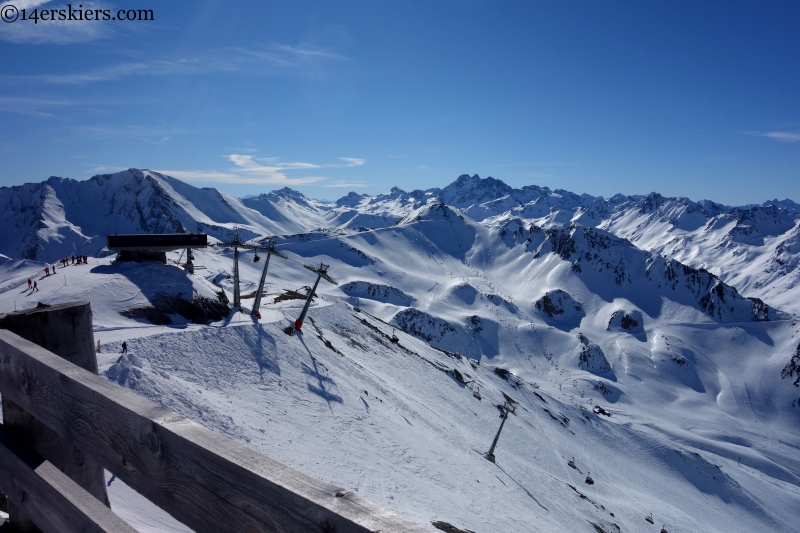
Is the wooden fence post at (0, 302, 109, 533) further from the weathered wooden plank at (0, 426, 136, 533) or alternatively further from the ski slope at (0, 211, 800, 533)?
the ski slope at (0, 211, 800, 533)

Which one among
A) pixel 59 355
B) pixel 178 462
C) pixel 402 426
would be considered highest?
pixel 178 462

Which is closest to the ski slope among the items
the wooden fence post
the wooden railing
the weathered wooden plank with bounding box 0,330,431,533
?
the wooden fence post

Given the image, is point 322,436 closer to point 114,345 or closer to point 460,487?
point 460,487

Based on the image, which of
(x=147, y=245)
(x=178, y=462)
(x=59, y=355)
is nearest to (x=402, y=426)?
(x=59, y=355)

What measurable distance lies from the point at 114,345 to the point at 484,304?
17310cm

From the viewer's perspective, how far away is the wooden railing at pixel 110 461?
1.96 metres

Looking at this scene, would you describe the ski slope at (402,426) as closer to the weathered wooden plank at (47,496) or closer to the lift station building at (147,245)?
the lift station building at (147,245)

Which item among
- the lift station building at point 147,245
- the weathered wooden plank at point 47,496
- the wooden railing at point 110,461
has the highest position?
the wooden railing at point 110,461

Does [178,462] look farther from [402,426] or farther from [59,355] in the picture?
[402,426]

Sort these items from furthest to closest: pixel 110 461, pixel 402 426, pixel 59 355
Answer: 1. pixel 402 426
2. pixel 59 355
3. pixel 110 461

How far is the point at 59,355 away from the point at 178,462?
7.19 feet

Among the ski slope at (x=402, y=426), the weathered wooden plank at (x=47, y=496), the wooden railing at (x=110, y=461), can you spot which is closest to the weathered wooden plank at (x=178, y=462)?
the wooden railing at (x=110, y=461)

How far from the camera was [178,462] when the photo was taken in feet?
7.78

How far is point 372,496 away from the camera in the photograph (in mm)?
18953
